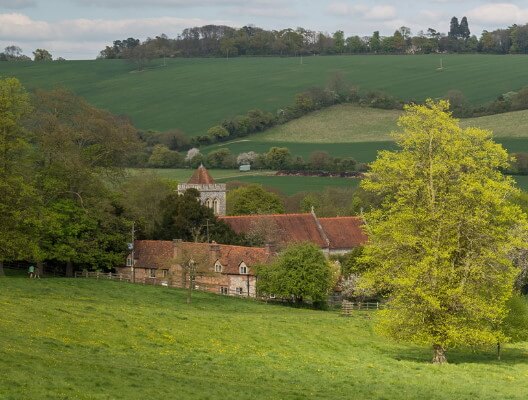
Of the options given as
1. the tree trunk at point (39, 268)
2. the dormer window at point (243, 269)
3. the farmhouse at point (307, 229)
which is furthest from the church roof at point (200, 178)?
the tree trunk at point (39, 268)

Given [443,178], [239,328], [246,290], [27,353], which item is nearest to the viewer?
[27,353]

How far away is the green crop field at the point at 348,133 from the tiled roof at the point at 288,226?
4299cm

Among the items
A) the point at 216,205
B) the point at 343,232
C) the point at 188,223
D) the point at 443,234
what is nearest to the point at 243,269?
the point at 188,223

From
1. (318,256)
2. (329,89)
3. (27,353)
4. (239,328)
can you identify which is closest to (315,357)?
(239,328)

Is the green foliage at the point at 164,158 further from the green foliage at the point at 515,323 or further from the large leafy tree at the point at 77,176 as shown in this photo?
the green foliage at the point at 515,323

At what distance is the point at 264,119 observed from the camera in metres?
167

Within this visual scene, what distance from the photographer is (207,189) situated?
110m

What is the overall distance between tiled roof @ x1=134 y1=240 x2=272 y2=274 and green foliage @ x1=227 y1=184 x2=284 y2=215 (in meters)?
27.6

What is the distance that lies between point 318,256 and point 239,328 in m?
28.0

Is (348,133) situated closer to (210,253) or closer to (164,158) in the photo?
(164,158)

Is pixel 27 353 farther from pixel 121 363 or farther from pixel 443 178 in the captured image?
pixel 443 178

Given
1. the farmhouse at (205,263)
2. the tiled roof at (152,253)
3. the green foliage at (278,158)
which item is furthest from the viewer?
the green foliage at (278,158)

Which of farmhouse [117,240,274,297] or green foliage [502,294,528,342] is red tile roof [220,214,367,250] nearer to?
farmhouse [117,240,274,297]

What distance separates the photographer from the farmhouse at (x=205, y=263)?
79125mm
